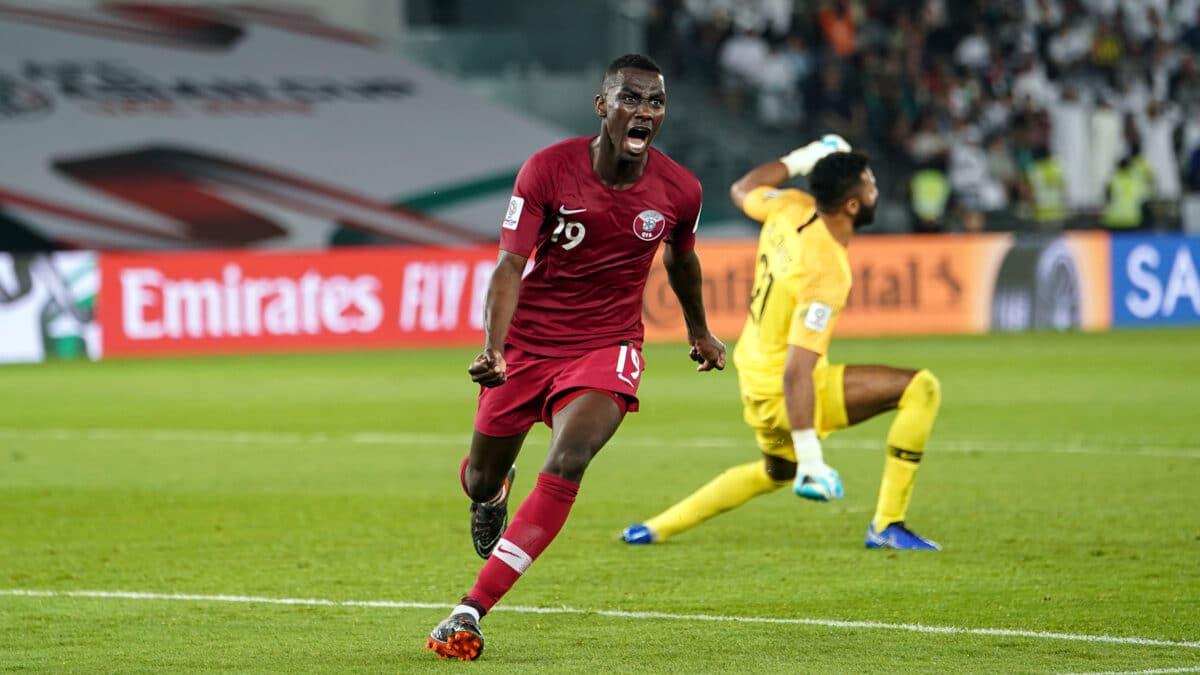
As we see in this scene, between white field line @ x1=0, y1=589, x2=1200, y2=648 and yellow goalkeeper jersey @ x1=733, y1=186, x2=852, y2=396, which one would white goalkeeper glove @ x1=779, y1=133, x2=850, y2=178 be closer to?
yellow goalkeeper jersey @ x1=733, y1=186, x2=852, y2=396

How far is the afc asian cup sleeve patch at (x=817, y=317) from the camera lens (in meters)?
9.16

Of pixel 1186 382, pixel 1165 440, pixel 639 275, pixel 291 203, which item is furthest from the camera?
pixel 291 203

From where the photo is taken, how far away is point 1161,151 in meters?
30.9

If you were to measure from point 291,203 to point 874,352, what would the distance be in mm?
11936

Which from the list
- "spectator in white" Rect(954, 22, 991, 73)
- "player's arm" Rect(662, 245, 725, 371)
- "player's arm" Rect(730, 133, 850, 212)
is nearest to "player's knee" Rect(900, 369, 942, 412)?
"player's arm" Rect(730, 133, 850, 212)

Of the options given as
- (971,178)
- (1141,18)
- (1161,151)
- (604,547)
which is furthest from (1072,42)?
(604,547)

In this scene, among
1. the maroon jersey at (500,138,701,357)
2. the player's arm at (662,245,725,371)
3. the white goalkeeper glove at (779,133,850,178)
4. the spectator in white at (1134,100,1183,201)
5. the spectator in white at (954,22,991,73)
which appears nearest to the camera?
the maroon jersey at (500,138,701,357)

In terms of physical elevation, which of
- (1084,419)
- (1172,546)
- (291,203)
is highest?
(1172,546)

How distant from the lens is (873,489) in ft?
38.8

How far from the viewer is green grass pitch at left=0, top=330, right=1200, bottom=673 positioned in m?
6.93

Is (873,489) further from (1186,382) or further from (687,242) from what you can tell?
(1186,382)

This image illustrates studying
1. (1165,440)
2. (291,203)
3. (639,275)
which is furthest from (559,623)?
(291,203)

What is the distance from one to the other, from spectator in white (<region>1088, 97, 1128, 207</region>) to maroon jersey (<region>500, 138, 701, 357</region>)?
24080mm

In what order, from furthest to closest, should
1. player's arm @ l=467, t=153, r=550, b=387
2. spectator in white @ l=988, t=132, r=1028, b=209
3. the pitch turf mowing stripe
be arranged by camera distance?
spectator in white @ l=988, t=132, r=1028, b=209, player's arm @ l=467, t=153, r=550, b=387, the pitch turf mowing stripe
